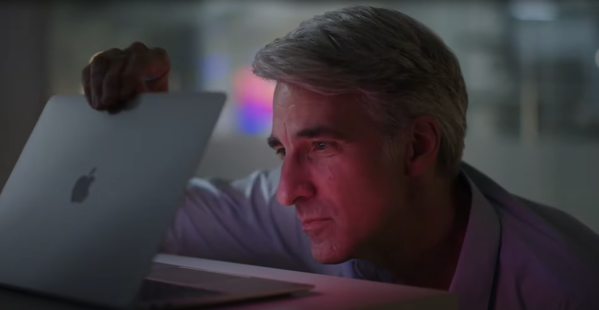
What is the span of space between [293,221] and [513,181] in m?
1.18

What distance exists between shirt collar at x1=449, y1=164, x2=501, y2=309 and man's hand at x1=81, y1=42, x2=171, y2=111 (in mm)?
446

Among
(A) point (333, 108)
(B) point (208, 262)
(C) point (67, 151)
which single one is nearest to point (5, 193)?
(C) point (67, 151)

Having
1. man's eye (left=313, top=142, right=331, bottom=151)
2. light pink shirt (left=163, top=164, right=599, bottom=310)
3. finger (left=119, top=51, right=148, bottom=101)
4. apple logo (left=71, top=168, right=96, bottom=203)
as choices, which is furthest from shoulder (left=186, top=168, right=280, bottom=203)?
apple logo (left=71, top=168, right=96, bottom=203)

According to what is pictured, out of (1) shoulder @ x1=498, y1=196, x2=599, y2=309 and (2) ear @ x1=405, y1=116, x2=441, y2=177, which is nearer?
(1) shoulder @ x1=498, y1=196, x2=599, y2=309

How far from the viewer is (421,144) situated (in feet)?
3.29

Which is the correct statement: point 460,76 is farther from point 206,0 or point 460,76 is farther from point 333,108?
point 206,0

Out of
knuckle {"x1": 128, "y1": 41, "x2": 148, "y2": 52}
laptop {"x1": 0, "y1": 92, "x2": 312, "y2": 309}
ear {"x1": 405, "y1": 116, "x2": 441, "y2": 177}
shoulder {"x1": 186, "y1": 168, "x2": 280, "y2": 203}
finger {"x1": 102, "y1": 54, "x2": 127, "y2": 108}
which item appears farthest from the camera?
shoulder {"x1": 186, "y1": 168, "x2": 280, "y2": 203}

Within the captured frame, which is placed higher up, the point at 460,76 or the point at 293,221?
the point at 460,76

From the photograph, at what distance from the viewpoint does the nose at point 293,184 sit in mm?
867

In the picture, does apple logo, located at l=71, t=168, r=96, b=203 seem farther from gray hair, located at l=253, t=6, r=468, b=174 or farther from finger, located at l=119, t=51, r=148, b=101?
gray hair, located at l=253, t=6, r=468, b=174

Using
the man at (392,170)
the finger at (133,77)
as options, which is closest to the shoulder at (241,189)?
the man at (392,170)

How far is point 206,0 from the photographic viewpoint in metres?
2.29

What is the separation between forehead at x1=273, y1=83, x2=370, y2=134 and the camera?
2.96ft

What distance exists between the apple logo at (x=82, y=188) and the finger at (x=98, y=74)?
0.27ft
